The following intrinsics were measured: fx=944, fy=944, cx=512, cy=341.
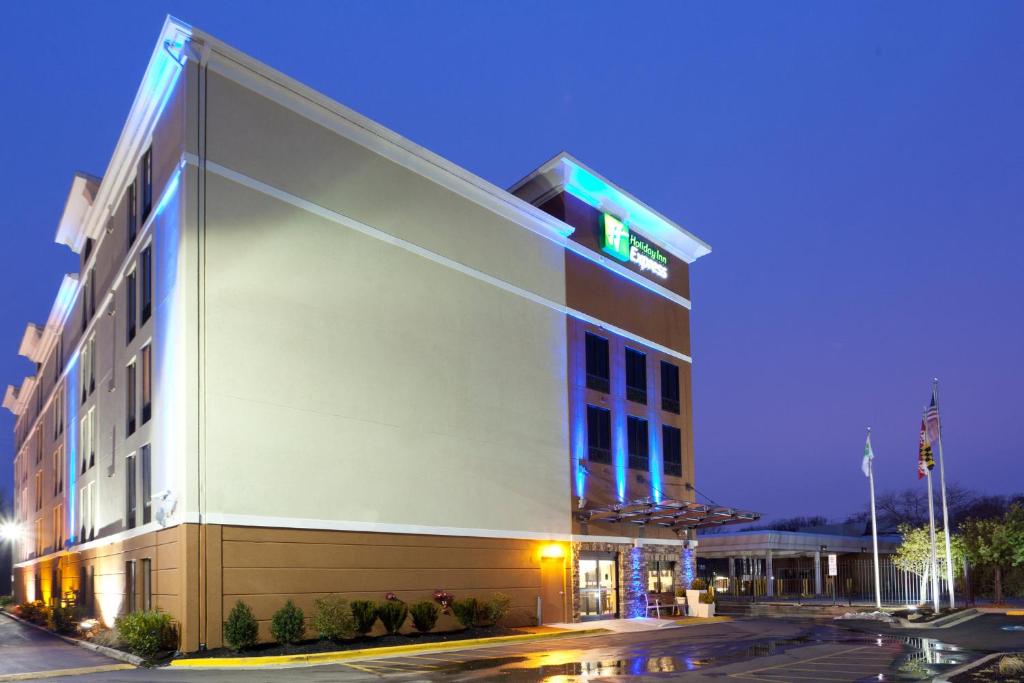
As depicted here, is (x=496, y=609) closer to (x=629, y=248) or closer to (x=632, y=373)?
(x=632, y=373)

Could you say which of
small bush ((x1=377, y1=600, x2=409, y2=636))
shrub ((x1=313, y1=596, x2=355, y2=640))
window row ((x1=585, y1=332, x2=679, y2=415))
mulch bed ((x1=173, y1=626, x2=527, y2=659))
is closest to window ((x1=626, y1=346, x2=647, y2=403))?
window row ((x1=585, y1=332, x2=679, y2=415))

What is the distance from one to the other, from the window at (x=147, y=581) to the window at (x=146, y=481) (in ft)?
3.88

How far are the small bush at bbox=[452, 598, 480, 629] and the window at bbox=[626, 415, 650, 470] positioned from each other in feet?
44.2

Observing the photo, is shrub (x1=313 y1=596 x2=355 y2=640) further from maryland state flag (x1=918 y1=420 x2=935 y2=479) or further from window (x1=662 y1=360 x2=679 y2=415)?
maryland state flag (x1=918 y1=420 x2=935 y2=479)

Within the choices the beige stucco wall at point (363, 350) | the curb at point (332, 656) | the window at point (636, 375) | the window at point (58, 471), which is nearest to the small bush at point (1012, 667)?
the curb at point (332, 656)

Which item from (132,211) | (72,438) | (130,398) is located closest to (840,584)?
(72,438)

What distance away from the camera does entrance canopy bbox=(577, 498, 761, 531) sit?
123 ft

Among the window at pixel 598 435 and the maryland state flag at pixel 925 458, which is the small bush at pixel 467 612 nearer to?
the window at pixel 598 435

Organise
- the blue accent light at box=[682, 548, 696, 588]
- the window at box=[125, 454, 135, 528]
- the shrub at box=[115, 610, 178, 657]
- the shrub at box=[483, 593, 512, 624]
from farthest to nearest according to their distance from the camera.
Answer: the blue accent light at box=[682, 548, 696, 588]
the shrub at box=[483, 593, 512, 624]
the window at box=[125, 454, 135, 528]
the shrub at box=[115, 610, 178, 657]

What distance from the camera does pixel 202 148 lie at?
25.8m

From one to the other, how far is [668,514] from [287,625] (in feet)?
64.4

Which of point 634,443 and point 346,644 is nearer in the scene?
point 346,644

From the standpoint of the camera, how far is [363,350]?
1160 inches

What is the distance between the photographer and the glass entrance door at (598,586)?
3769cm
